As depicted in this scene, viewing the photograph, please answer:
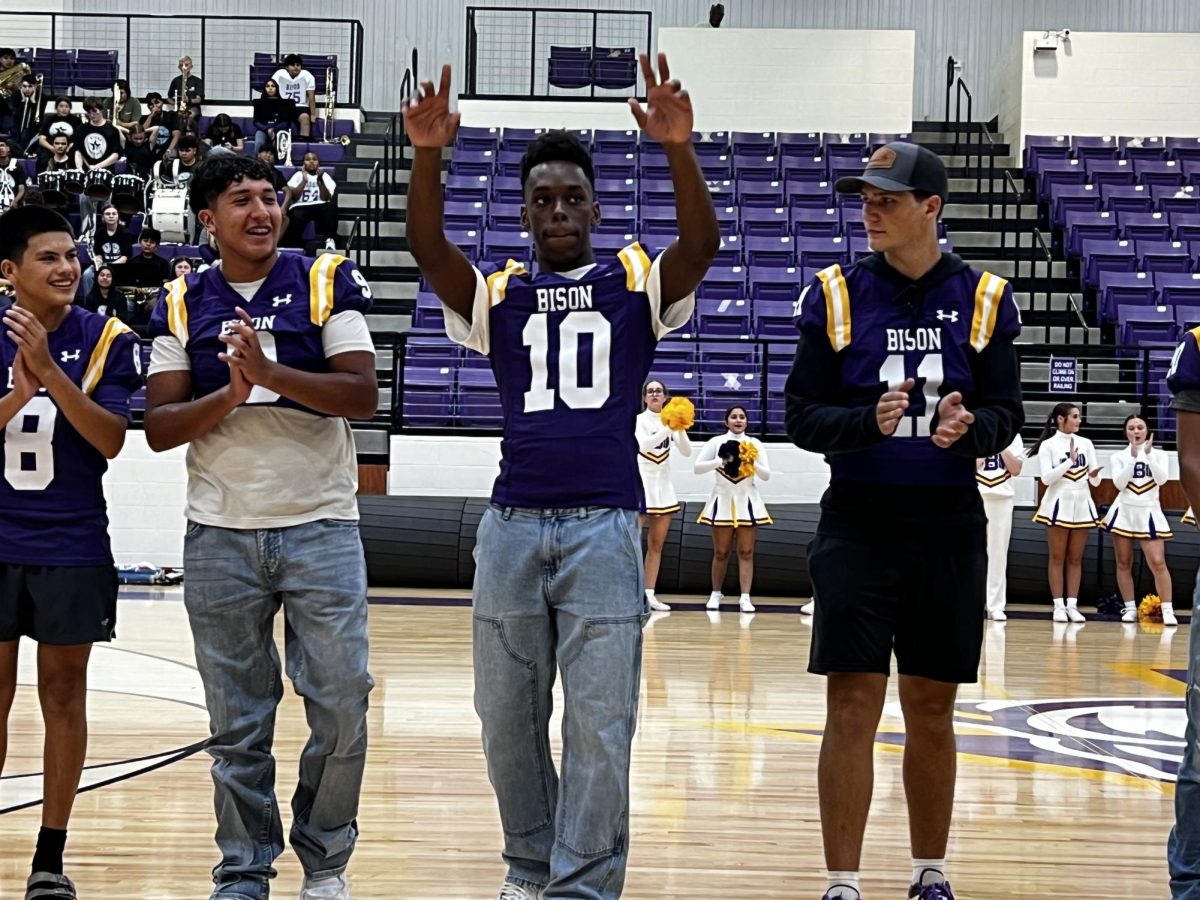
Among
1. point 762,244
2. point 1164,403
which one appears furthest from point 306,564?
point 762,244

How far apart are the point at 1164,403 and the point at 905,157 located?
10.9 meters

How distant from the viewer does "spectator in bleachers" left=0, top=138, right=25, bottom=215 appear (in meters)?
15.4

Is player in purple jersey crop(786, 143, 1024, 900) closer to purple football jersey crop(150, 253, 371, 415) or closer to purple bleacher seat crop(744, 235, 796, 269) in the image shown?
purple football jersey crop(150, 253, 371, 415)

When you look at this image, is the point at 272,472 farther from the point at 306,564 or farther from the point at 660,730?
the point at 660,730

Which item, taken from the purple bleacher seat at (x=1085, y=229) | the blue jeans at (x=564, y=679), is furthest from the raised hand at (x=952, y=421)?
the purple bleacher seat at (x=1085, y=229)

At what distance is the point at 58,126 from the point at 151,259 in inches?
151

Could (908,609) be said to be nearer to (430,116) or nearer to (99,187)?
(430,116)

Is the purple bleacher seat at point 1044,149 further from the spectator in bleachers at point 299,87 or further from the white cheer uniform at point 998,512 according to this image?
the spectator in bleachers at point 299,87

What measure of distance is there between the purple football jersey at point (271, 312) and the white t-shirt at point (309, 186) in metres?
12.8

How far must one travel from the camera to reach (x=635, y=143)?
18.4m

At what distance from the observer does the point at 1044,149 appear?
722 inches

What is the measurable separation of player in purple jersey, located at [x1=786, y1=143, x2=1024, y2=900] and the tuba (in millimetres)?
17113

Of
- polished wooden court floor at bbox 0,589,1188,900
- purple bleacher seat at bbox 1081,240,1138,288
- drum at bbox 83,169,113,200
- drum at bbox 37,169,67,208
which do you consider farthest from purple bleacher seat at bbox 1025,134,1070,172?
drum at bbox 37,169,67,208

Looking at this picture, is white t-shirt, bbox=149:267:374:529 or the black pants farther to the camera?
the black pants
